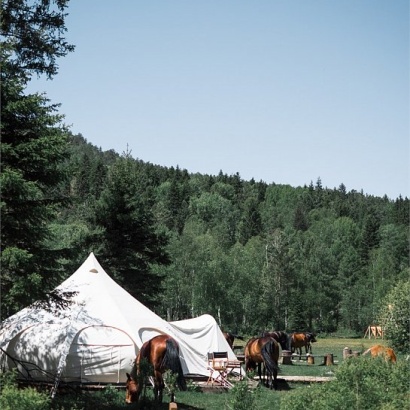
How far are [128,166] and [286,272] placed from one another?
129ft

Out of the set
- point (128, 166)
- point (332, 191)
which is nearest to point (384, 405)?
point (128, 166)

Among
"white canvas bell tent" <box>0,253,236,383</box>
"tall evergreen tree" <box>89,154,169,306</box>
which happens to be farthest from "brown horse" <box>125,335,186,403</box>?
"tall evergreen tree" <box>89,154,169,306</box>

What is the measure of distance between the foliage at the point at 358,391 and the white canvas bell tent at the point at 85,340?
847 centimetres

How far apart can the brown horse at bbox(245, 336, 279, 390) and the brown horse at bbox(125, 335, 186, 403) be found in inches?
127

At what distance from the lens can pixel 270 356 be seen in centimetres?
1756

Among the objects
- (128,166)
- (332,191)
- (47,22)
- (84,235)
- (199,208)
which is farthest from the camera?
(332,191)

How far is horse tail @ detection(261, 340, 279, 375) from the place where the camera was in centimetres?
1727

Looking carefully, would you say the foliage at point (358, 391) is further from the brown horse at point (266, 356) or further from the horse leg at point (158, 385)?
the brown horse at point (266, 356)

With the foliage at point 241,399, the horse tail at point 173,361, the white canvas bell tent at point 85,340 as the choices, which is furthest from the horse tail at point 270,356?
the foliage at point 241,399

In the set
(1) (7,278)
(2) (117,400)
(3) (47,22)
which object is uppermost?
(3) (47,22)

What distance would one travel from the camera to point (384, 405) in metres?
7.78

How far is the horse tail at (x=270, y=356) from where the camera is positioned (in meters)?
17.3

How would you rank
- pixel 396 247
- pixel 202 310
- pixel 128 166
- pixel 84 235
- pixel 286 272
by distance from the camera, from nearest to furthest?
pixel 84 235, pixel 128 166, pixel 202 310, pixel 286 272, pixel 396 247

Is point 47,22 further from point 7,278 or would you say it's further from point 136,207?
point 136,207
